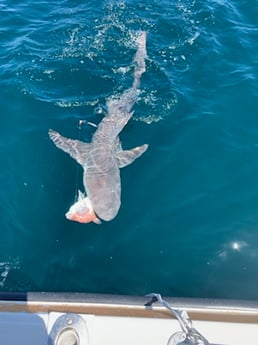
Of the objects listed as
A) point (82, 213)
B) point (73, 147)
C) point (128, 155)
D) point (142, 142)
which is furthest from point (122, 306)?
point (142, 142)

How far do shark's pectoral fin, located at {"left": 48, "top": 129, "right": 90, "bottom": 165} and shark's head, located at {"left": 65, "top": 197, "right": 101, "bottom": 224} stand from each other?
1351 mm

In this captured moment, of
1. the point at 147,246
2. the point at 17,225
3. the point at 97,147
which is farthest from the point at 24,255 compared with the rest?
the point at 97,147

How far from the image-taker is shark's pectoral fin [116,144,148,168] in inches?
285

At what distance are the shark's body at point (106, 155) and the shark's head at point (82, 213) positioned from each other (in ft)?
0.90

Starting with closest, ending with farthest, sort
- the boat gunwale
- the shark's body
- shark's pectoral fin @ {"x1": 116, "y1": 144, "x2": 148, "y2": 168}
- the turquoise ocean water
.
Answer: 1. the boat gunwale
2. the turquoise ocean water
3. the shark's body
4. shark's pectoral fin @ {"x1": 116, "y1": 144, "x2": 148, "y2": 168}

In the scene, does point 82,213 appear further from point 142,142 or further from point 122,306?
point 142,142

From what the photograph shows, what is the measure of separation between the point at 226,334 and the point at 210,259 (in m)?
2.23

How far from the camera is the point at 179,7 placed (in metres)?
11.8

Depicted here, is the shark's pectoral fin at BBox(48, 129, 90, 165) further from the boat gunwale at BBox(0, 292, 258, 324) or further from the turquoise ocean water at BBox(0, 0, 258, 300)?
the boat gunwale at BBox(0, 292, 258, 324)

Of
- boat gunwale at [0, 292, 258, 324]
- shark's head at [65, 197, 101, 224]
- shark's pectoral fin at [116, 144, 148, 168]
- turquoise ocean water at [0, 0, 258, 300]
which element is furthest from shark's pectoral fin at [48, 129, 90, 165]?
boat gunwale at [0, 292, 258, 324]

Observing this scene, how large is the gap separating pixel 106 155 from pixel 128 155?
0.43m

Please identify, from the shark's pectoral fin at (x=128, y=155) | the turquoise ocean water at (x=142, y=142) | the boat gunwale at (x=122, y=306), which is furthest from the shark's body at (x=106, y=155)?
the boat gunwale at (x=122, y=306)

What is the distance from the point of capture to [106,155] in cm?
739

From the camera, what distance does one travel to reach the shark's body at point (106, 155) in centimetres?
658
